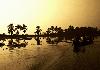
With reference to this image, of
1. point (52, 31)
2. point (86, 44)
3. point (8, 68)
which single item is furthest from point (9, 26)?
point (8, 68)

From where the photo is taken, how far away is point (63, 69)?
44531 millimetres

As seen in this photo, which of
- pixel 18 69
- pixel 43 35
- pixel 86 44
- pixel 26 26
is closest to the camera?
pixel 18 69

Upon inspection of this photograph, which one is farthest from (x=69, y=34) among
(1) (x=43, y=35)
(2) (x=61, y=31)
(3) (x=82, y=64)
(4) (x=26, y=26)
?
(3) (x=82, y=64)

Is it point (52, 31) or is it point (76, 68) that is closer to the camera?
point (76, 68)

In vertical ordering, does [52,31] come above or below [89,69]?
above

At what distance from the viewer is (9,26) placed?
122 m

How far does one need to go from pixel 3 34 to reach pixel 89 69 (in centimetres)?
11423

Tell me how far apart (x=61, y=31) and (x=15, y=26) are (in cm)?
4247

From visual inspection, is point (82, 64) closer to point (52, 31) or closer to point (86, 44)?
point (86, 44)

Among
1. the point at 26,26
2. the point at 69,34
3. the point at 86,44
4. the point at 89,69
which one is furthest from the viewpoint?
the point at 69,34

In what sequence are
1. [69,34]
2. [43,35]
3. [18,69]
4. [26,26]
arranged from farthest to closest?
[43,35] < [69,34] < [26,26] < [18,69]

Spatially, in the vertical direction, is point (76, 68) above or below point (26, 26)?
below

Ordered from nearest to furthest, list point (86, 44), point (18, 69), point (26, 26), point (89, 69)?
point (89, 69)
point (18, 69)
point (86, 44)
point (26, 26)

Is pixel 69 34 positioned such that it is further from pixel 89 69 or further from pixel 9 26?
pixel 89 69
